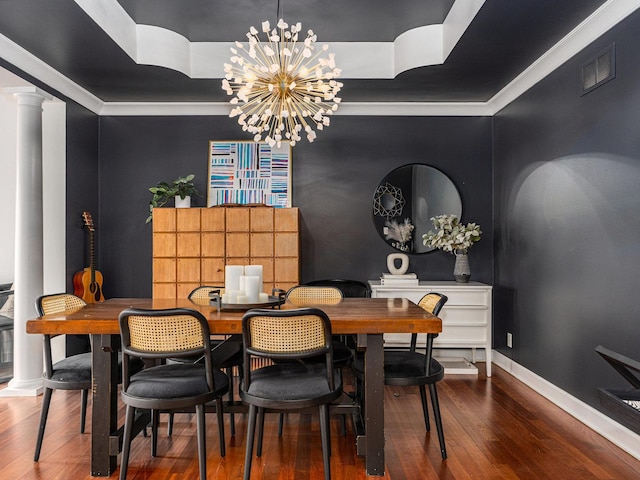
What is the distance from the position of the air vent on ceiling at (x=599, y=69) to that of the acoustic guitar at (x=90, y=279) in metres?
4.40

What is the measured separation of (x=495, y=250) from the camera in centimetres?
512

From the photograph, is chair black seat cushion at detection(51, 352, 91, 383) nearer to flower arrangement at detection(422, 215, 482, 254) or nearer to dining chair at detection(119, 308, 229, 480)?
dining chair at detection(119, 308, 229, 480)

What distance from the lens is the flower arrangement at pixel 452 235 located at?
468 cm

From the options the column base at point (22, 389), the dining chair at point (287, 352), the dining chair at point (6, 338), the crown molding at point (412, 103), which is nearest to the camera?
the dining chair at point (287, 352)

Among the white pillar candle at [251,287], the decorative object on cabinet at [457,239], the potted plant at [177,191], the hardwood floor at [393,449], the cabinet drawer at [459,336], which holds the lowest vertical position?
the hardwood floor at [393,449]

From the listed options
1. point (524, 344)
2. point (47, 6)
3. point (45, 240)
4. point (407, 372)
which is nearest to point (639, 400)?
point (407, 372)

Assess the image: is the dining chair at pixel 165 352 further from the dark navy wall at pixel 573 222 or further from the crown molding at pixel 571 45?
the crown molding at pixel 571 45

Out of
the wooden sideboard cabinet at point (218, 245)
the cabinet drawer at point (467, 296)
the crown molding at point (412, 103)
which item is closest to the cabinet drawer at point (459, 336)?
the cabinet drawer at point (467, 296)

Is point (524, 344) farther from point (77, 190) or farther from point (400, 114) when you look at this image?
point (77, 190)

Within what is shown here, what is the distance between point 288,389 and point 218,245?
8.27ft

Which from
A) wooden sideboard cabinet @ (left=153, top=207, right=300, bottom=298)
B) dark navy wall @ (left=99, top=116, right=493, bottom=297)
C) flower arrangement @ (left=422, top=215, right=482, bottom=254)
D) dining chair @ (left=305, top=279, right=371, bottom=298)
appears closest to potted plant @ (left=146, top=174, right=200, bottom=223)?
wooden sideboard cabinet @ (left=153, top=207, right=300, bottom=298)

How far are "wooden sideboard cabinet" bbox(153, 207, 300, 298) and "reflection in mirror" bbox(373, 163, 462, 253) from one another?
3.50ft

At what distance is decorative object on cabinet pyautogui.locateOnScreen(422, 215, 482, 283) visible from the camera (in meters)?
4.69

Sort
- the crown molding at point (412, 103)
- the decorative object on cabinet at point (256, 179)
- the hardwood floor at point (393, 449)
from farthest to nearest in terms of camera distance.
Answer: the decorative object on cabinet at point (256, 179) → the crown molding at point (412, 103) → the hardwood floor at point (393, 449)
